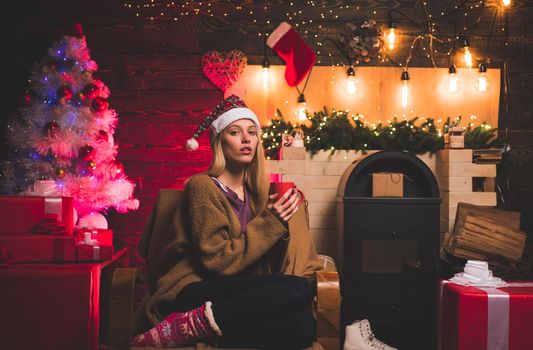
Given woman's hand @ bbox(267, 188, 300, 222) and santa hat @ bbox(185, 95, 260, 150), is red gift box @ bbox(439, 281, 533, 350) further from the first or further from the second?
santa hat @ bbox(185, 95, 260, 150)

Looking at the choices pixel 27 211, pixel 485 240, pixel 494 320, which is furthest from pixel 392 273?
pixel 27 211

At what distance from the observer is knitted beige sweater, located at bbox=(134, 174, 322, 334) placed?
96.7 inches

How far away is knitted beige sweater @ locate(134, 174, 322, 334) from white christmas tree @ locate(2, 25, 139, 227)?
3.34ft

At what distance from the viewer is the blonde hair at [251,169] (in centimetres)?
285

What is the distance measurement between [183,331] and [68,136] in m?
1.96

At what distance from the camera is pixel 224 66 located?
413 centimetres

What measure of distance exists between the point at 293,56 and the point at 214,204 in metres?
1.84

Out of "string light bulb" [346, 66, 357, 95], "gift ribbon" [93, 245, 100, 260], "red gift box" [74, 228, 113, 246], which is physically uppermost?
"string light bulb" [346, 66, 357, 95]

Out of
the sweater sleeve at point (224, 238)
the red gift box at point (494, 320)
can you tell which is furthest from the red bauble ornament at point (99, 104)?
the red gift box at point (494, 320)

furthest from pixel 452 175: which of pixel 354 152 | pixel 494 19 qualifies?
pixel 494 19

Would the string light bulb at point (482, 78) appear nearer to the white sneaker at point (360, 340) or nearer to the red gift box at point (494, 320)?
the red gift box at point (494, 320)

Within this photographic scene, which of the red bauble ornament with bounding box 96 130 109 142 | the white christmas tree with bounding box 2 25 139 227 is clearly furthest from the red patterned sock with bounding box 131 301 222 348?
the red bauble ornament with bounding box 96 130 109 142

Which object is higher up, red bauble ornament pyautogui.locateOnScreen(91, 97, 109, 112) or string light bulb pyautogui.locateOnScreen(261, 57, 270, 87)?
string light bulb pyautogui.locateOnScreen(261, 57, 270, 87)

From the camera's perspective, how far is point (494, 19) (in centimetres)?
422
